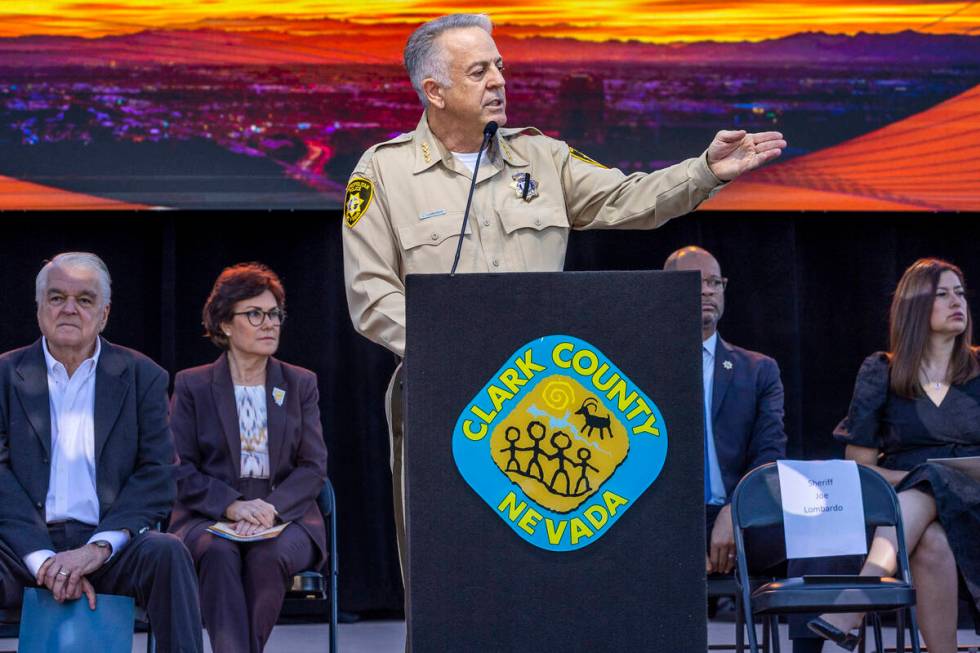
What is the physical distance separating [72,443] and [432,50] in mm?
1708

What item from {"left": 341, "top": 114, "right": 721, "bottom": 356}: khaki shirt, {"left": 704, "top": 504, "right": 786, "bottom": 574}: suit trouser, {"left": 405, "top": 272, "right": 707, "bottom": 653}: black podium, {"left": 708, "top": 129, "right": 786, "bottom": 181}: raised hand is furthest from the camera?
{"left": 704, "top": 504, "right": 786, "bottom": 574}: suit trouser

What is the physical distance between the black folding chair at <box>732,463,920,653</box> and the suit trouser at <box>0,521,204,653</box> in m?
1.51

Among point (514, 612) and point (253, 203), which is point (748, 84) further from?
point (514, 612)

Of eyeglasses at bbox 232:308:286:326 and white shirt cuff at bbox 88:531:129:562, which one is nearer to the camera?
white shirt cuff at bbox 88:531:129:562

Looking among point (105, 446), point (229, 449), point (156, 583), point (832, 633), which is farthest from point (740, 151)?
point (229, 449)

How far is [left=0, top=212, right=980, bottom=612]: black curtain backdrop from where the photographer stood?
5773 mm

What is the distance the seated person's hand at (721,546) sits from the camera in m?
4.30

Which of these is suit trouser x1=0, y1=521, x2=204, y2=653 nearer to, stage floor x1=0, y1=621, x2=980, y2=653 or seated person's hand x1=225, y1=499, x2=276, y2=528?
seated person's hand x1=225, y1=499, x2=276, y2=528

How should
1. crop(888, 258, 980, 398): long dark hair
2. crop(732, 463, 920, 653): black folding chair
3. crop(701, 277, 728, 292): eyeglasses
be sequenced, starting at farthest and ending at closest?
crop(701, 277, 728, 292): eyeglasses
crop(888, 258, 980, 398): long dark hair
crop(732, 463, 920, 653): black folding chair

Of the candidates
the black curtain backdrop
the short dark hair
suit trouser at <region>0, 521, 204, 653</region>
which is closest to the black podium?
suit trouser at <region>0, 521, 204, 653</region>

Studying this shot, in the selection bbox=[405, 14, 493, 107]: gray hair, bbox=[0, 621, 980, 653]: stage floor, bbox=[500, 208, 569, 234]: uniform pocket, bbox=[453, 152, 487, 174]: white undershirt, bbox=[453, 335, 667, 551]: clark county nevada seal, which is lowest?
bbox=[0, 621, 980, 653]: stage floor

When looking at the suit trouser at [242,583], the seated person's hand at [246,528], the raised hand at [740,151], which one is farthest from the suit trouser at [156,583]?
the raised hand at [740,151]

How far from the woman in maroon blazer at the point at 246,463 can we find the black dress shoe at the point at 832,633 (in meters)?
1.54

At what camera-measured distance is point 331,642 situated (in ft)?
13.5
